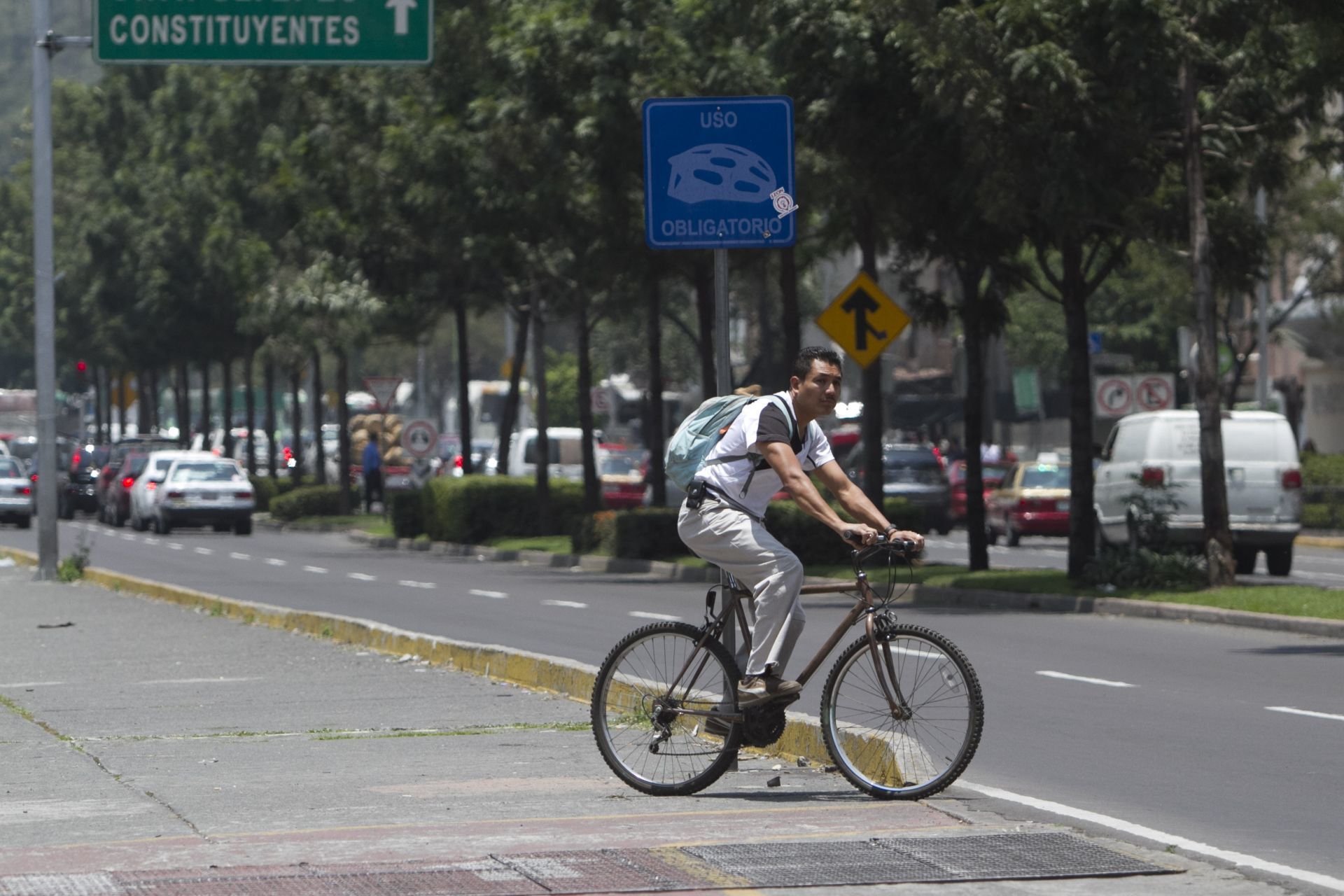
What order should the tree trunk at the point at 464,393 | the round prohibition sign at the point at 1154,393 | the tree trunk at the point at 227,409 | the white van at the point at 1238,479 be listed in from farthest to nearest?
1. the tree trunk at the point at 227,409
2. the tree trunk at the point at 464,393
3. the round prohibition sign at the point at 1154,393
4. the white van at the point at 1238,479

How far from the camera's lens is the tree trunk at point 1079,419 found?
22.5 m

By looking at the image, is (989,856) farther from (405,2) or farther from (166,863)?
(405,2)

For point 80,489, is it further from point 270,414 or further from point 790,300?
point 790,300

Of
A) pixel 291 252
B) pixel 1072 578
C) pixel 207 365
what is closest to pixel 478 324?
pixel 207 365

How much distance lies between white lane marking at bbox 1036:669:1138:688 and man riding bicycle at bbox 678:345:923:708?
583cm

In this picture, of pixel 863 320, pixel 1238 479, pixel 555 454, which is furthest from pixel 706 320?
pixel 555 454

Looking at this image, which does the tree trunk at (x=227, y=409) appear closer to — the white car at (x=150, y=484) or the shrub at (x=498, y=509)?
the white car at (x=150, y=484)

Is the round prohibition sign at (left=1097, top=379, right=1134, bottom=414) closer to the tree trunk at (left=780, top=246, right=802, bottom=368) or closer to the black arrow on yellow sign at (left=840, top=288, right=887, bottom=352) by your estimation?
the tree trunk at (left=780, top=246, right=802, bottom=368)

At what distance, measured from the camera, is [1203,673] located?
48.0 feet

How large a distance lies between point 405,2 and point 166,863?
12875mm

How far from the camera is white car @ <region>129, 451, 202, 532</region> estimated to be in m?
46.7

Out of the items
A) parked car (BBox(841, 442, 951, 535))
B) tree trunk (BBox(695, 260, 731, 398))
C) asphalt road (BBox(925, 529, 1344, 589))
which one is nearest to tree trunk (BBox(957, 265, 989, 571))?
asphalt road (BBox(925, 529, 1344, 589))

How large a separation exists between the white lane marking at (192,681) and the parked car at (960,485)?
2677cm

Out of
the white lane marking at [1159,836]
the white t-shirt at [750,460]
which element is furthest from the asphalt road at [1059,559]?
the white t-shirt at [750,460]
